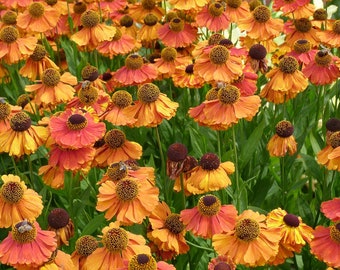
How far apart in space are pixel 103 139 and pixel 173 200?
34 centimetres

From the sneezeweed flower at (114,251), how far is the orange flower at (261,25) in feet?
4.19

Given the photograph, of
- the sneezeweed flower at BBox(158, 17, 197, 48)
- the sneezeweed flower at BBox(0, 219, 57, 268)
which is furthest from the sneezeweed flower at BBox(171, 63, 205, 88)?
the sneezeweed flower at BBox(0, 219, 57, 268)

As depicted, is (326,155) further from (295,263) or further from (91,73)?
(91,73)

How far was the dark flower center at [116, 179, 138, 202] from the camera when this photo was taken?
1.74m

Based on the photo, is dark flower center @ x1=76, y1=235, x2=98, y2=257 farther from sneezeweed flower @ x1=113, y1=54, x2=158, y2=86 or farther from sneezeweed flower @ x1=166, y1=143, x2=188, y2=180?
sneezeweed flower @ x1=113, y1=54, x2=158, y2=86

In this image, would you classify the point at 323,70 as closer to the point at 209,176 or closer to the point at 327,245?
the point at 209,176

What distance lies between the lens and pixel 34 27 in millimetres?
2752

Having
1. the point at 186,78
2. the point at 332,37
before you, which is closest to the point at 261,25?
the point at 332,37

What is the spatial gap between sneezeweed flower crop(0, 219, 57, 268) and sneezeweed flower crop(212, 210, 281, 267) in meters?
0.39

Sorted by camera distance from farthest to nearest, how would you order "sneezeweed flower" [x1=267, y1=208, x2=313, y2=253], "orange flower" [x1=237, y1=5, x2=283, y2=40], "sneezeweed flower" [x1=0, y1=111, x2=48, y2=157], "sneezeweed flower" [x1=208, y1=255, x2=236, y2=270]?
"orange flower" [x1=237, y1=5, x2=283, y2=40], "sneezeweed flower" [x1=0, y1=111, x2=48, y2=157], "sneezeweed flower" [x1=267, y1=208, x2=313, y2=253], "sneezeweed flower" [x1=208, y1=255, x2=236, y2=270]

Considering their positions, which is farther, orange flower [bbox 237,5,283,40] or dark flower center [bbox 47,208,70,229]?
orange flower [bbox 237,5,283,40]

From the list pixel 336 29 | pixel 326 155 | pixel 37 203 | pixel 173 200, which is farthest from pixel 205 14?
pixel 37 203

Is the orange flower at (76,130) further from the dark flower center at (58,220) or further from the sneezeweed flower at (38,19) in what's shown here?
the sneezeweed flower at (38,19)

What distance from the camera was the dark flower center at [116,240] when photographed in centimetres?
158
